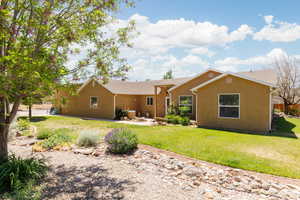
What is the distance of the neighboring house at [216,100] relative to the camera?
1109cm

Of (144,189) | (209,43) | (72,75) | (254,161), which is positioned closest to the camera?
(144,189)

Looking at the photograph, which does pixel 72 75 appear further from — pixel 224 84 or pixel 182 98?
pixel 182 98

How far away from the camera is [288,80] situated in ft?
80.2

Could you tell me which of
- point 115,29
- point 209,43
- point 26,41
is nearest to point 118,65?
point 115,29

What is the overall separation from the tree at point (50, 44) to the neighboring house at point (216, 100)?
2431 mm

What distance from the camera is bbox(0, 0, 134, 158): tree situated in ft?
10.4

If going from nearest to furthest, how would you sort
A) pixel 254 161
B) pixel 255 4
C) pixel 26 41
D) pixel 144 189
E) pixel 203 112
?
pixel 26 41 < pixel 144 189 < pixel 254 161 < pixel 255 4 < pixel 203 112

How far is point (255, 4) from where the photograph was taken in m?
10.5

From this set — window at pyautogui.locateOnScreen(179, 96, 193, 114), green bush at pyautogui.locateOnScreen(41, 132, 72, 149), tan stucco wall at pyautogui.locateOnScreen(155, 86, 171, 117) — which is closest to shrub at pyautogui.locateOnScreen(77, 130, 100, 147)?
green bush at pyautogui.locateOnScreen(41, 132, 72, 149)

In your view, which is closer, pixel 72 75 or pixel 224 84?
pixel 72 75

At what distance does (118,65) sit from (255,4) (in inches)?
409

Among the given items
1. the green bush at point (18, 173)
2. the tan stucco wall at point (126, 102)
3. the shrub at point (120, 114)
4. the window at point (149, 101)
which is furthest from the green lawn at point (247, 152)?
the window at point (149, 101)

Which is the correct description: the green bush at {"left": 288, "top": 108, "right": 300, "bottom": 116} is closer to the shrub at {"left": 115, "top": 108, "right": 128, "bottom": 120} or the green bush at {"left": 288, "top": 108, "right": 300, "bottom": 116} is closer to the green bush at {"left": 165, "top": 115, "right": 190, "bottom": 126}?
the green bush at {"left": 165, "top": 115, "right": 190, "bottom": 126}

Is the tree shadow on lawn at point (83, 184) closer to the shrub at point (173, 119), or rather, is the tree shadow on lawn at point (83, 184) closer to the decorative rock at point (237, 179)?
the decorative rock at point (237, 179)
